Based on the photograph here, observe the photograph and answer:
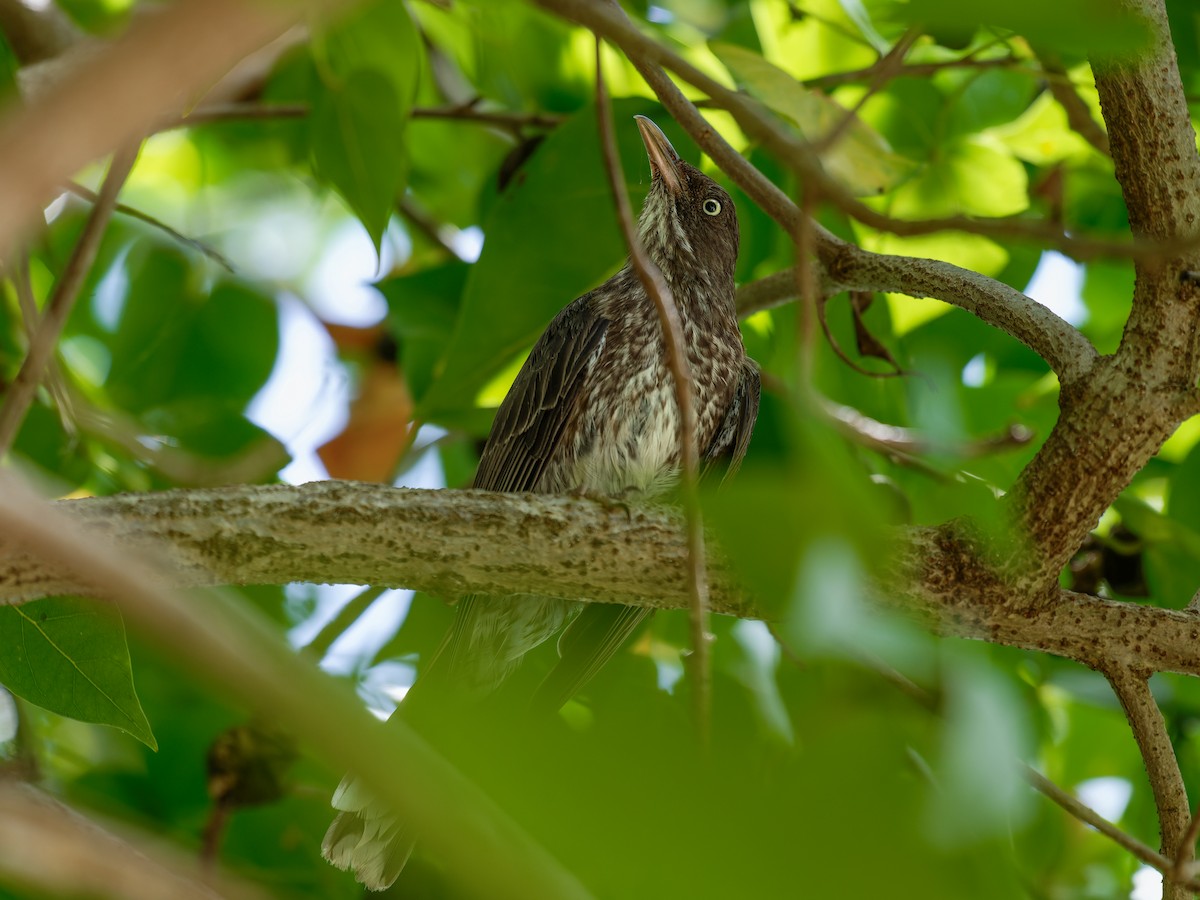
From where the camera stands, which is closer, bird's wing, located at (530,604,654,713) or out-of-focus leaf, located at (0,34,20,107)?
out-of-focus leaf, located at (0,34,20,107)

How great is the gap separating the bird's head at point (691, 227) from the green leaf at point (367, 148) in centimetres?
90

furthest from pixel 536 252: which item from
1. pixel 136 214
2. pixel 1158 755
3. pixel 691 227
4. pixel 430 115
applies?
pixel 1158 755

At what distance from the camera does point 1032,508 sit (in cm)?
214

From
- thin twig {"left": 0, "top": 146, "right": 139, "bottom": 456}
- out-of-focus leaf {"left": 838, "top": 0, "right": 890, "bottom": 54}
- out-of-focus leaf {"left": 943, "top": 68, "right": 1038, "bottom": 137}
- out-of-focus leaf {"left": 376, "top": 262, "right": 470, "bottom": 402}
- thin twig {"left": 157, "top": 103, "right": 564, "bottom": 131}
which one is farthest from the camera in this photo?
thin twig {"left": 157, "top": 103, "right": 564, "bottom": 131}

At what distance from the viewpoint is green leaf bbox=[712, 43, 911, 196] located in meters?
2.62

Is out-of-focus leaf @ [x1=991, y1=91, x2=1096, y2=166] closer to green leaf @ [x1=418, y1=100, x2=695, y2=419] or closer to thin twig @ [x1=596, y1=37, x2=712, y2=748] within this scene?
green leaf @ [x1=418, y1=100, x2=695, y2=419]

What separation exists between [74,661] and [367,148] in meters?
1.46

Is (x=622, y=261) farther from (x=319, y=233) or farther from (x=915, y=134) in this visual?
(x=319, y=233)

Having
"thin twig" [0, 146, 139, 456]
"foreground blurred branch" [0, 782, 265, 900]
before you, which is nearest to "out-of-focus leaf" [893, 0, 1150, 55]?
"foreground blurred branch" [0, 782, 265, 900]

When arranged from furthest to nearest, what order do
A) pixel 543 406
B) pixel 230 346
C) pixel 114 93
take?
pixel 230 346 → pixel 543 406 → pixel 114 93

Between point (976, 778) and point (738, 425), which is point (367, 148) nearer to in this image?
point (738, 425)

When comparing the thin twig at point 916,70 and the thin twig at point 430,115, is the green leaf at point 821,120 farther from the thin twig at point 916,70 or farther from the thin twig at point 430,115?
the thin twig at point 430,115

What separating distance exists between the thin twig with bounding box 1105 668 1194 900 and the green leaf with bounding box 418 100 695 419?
170 cm

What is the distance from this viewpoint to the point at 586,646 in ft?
10.2
